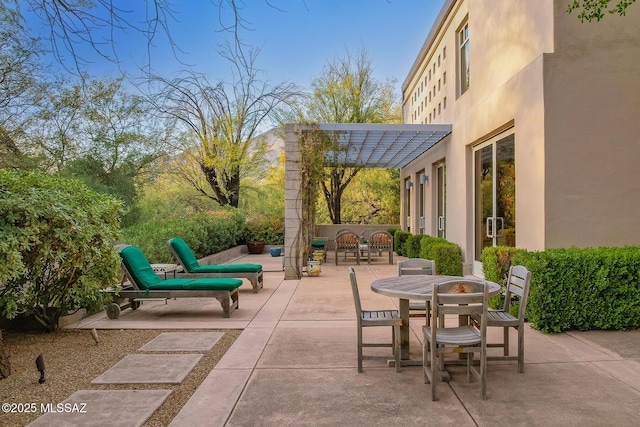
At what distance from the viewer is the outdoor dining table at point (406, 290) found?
385cm

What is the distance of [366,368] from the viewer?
4129 millimetres

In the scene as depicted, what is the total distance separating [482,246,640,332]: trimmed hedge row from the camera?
17.0ft

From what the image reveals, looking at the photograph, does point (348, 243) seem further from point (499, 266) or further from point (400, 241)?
point (499, 266)

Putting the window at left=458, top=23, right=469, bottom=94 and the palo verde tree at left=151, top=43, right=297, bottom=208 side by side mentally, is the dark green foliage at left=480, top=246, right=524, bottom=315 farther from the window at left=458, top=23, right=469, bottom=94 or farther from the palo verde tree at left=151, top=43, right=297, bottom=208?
the palo verde tree at left=151, top=43, right=297, bottom=208

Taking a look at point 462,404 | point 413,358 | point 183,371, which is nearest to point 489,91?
point 413,358

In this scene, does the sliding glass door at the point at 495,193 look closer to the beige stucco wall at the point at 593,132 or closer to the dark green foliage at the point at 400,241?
the beige stucco wall at the point at 593,132

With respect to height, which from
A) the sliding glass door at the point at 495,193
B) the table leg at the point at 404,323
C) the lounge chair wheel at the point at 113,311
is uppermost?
the sliding glass door at the point at 495,193

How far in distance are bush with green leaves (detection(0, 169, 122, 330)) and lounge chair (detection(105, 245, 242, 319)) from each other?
2.45ft

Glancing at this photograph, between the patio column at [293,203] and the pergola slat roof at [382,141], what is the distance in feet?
2.50

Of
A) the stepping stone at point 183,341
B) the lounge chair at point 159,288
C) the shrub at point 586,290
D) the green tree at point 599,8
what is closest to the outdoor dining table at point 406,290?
the shrub at point 586,290

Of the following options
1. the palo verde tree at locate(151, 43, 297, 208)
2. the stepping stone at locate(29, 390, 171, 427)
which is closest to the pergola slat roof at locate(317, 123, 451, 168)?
the palo verde tree at locate(151, 43, 297, 208)

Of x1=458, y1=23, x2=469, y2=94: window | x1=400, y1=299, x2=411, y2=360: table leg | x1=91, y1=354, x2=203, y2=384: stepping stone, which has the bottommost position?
x1=91, y1=354, x2=203, y2=384: stepping stone

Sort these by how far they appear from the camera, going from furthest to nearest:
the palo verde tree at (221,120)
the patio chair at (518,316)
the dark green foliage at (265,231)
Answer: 1. the palo verde tree at (221,120)
2. the dark green foliage at (265,231)
3. the patio chair at (518,316)

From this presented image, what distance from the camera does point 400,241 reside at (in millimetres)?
15523
